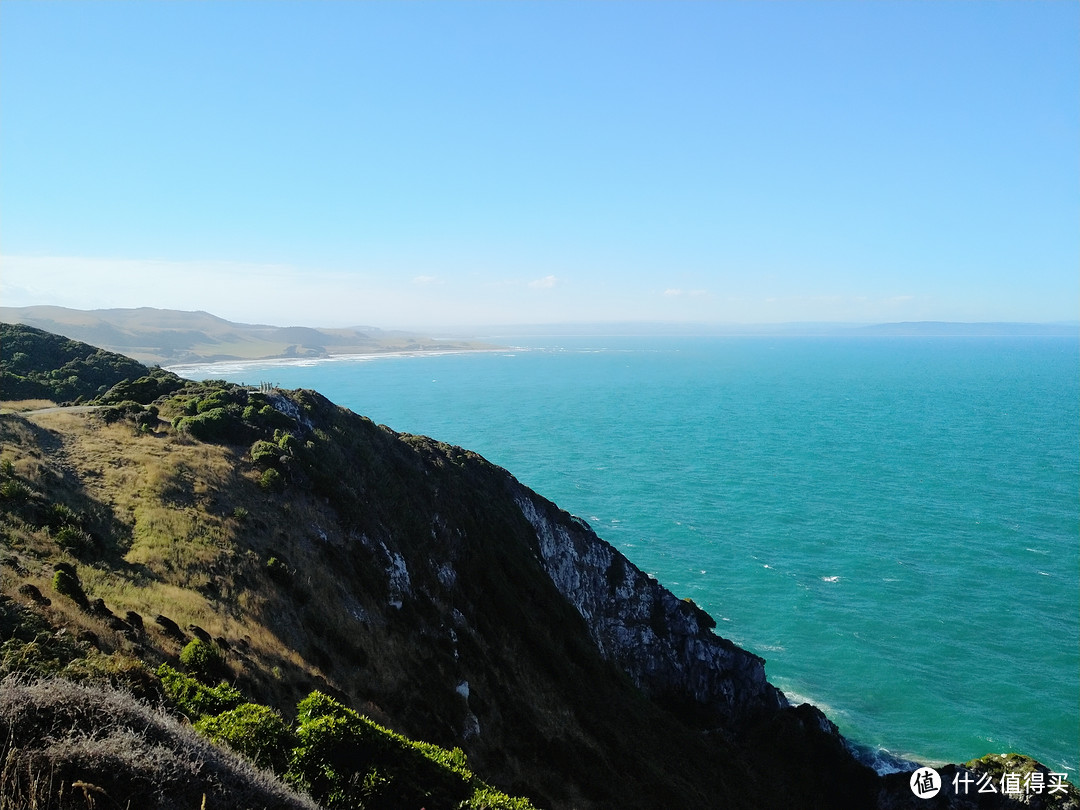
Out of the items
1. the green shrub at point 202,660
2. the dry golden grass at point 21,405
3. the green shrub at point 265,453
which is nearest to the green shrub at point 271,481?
the green shrub at point 265,453

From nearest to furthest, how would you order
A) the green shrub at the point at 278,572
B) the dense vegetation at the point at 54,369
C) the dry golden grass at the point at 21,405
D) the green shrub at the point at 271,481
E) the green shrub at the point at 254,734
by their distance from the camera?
1. the green shrub at the point at 254,734
2. the green shrub at the point at 278,572
3. the green shrub at the point at 271,481
4. the dry golden grass at the point at 21,405
5. the dense vegetation at the point at 54,369

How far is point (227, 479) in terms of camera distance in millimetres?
31516

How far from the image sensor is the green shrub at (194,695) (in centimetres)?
1436

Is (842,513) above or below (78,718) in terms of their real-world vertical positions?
below

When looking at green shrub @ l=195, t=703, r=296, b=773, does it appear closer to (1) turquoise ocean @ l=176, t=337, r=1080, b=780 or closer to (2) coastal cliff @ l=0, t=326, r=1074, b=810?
(2) coastal cliff @ l=0, t=326, r=1074, b=810

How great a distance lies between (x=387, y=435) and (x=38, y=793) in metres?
44.7

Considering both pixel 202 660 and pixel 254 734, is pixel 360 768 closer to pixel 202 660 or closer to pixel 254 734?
pixel 254 734

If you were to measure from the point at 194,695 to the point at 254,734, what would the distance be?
96.6 inches

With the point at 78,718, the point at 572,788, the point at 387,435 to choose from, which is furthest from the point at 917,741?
the point at 78,718

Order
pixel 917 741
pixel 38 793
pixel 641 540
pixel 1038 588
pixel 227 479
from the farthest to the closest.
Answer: pixel 641 540, pixel 1038 588, pixel 917 741, pixel 227 479, pixel 38 793

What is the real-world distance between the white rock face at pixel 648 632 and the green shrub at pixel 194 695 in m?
37.4

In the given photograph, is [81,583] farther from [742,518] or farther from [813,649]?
[742,518]

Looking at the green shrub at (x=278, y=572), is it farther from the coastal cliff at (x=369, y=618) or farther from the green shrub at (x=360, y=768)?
the green shrub at (x=360, y=768)

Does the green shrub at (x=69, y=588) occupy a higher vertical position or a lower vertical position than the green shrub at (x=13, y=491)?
lower
